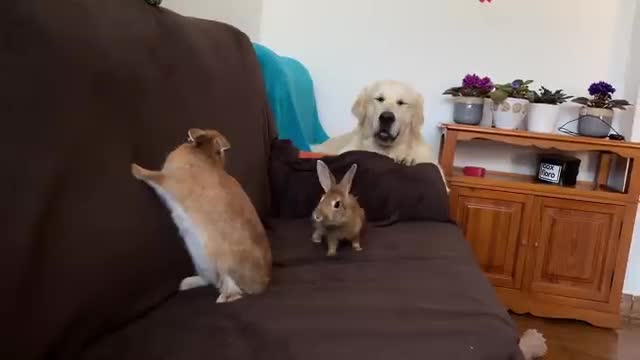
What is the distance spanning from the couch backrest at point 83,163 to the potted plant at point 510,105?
5.19ft

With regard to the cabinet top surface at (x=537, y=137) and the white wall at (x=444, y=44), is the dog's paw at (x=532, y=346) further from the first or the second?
the white wall at (x=444, y=44)

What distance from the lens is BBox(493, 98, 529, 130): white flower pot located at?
2.41 meters

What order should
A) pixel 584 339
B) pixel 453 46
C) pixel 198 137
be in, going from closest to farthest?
pixel 198 137
pixel 584 339
pixel 453 46

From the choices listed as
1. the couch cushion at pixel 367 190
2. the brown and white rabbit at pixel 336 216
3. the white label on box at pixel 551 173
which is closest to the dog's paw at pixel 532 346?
the couch cushion at pixel 367 190

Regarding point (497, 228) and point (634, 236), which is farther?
point (634, 236)

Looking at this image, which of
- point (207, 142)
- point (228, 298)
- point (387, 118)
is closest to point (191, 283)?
point (228, 298)

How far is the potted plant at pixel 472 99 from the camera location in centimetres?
247

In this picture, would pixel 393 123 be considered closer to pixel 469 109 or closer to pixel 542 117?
pixel 469 109

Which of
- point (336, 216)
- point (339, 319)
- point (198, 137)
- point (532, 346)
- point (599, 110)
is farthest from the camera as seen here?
point (599, 110)

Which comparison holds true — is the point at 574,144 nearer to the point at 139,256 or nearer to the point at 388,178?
the point at 388,178

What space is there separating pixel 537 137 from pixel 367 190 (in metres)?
0.91

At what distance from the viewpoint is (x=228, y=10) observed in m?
2.51

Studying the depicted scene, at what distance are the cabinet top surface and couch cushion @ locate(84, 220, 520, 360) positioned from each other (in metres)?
1.06

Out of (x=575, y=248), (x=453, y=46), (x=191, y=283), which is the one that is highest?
(x=453, y=46)
